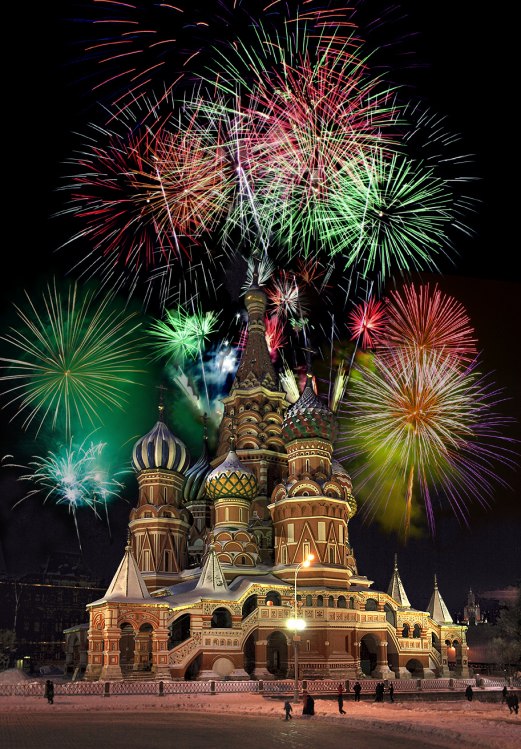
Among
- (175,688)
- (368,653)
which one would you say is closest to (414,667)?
(368,653)

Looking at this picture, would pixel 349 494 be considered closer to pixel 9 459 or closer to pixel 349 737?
pixel 9 459

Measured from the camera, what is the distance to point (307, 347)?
46.4 metres

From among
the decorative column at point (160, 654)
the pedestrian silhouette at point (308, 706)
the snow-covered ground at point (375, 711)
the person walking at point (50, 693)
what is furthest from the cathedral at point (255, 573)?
the pedestrian silhouette at point (308, 706)

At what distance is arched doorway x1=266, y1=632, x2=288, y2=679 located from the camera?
133 ft

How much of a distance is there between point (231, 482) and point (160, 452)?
5.99 metres

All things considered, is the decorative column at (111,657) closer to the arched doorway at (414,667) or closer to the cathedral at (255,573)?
the cathedral at (255,573)

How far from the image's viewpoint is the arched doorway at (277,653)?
1590 inches

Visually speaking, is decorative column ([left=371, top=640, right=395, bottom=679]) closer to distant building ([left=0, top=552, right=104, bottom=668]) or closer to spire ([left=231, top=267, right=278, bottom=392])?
spire ([left=231, top=267, right=278, bottom=392])

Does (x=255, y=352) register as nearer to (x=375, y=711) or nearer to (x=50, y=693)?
(x=50, y=693)

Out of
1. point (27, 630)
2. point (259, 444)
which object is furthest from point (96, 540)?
point (259, 444)

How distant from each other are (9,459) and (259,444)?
1654 cm

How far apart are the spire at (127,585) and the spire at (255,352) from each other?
17520mm

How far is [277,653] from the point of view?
135 feet

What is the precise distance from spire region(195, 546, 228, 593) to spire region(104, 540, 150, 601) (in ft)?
12.2
